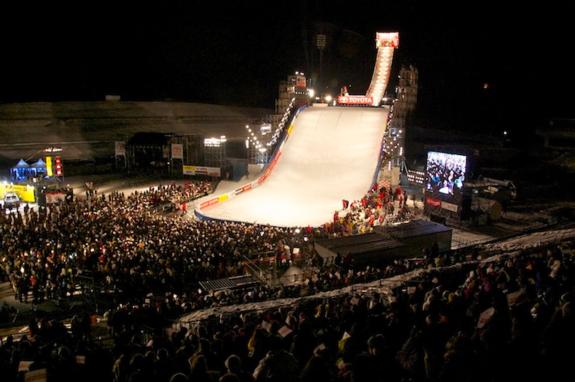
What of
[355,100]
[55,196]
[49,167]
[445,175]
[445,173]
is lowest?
[55,196]

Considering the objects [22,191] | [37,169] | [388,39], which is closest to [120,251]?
[22,191]

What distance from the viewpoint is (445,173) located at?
22.3m

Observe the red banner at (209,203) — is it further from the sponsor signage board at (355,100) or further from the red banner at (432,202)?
the sponsor signage board at (355,100)

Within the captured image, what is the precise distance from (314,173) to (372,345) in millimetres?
26799

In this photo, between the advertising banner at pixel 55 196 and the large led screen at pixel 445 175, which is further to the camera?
the advertising banner at pixel 55 196

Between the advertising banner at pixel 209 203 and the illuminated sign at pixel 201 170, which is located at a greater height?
the illuminated sign at pixel 201 170

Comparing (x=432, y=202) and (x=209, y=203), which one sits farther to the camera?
(x=209, y=203)

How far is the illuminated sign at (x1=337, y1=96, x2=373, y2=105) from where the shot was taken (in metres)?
40.5

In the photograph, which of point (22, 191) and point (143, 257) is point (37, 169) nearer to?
point (22, 191)

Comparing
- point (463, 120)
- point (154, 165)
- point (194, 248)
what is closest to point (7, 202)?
point (154, 165)

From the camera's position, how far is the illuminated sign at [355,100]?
40.5 m

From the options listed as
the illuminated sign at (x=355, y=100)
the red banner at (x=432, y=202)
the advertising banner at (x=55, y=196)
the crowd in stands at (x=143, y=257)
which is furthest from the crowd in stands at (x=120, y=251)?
the illuminated sign at (x=355, y=100)

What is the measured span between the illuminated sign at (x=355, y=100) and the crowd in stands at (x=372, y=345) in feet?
109

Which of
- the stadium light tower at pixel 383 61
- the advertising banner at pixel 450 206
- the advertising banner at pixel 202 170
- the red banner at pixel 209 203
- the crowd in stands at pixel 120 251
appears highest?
the stadium light tower at pixel 383 61
